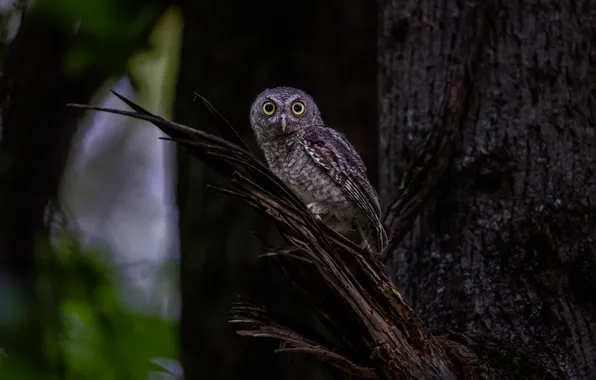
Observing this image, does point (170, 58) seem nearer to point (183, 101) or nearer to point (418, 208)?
point (183, 101)

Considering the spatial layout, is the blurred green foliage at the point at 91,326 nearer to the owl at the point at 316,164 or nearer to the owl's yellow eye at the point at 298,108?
the owl at the point at 316,164

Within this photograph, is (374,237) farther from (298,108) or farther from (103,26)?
(103,26)

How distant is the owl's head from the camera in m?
3.90

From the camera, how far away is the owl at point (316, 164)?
3.48 m

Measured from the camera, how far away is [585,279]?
341cm

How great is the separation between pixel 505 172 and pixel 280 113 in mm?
984

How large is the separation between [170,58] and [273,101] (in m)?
4.37

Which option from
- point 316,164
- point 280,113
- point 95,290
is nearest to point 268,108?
point 280,113

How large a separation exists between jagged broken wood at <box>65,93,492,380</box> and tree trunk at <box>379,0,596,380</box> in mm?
527

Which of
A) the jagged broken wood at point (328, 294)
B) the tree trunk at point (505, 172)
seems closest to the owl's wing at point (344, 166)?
the tree trunk at point (505, 172)

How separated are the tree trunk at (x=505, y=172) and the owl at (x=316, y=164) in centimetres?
31

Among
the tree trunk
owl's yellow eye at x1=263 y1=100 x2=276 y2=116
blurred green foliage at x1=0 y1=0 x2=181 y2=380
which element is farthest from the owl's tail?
blurred green foliage at x1=0 y1=0 x2=181 y2=380

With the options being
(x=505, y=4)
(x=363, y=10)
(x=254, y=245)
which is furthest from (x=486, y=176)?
(x=363, y=10)

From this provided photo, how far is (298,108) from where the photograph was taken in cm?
396
